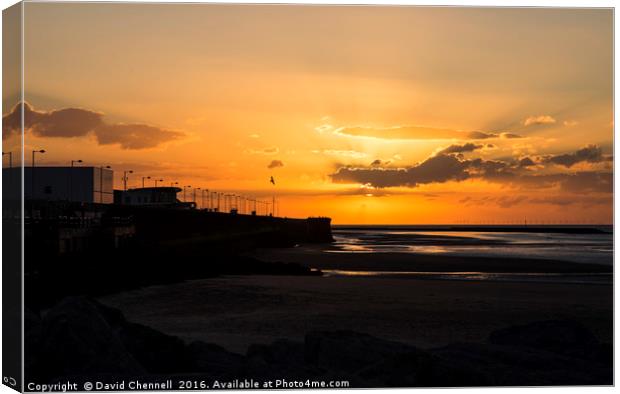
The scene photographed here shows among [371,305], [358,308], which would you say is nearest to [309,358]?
[358,308]

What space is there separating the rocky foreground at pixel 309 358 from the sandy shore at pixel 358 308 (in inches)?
144

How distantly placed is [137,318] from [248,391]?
13.1 meters

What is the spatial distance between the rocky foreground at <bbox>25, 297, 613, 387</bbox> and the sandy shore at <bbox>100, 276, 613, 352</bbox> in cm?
365

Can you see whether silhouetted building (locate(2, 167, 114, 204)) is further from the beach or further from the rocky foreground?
the rocky foreground

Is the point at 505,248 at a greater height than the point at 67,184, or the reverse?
the point at 67,184

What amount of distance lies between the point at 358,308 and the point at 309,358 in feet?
42.8

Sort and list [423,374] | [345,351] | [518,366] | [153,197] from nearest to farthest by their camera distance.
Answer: [423,374] → [518,366] → [345,351] → [153,197]

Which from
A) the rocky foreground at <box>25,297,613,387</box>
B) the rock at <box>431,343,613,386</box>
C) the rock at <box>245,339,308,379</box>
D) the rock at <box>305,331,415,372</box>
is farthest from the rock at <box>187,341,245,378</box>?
the rock at <box>431,343,613,386</box>

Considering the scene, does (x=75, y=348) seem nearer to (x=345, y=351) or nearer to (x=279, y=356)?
(x=279, y=356)

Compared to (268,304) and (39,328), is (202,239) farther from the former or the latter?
(39,328)

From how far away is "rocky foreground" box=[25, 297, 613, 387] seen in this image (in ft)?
48.1

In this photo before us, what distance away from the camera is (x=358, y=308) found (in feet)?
97.5

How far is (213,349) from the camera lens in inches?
661

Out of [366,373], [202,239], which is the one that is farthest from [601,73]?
[202,239]
